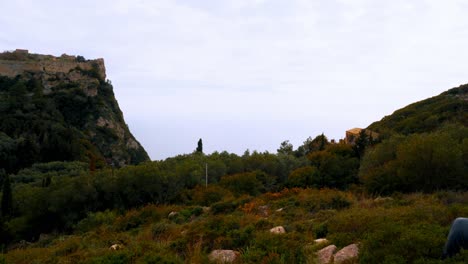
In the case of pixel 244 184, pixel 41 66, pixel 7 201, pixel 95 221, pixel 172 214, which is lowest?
pixel 95 221

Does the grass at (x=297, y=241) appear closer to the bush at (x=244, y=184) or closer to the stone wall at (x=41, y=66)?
the bush at (x=244, y=184)

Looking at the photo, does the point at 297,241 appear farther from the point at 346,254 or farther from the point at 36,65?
the point at 36,65

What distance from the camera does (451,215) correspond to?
7711 millimetres

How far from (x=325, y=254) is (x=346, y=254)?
0.39 meters

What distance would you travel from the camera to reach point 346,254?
6527mm

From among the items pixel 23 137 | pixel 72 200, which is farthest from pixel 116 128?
pixel 72 200

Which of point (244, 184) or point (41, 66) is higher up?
point (41, 66)

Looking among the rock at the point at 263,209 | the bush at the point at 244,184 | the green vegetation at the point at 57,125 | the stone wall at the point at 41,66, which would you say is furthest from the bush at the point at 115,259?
the stone wall at the point at 41,66

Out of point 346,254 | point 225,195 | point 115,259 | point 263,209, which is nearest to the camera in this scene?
point 346,254

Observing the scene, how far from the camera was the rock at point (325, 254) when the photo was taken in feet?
21.2

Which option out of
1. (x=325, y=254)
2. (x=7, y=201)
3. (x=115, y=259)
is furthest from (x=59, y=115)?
(x=325, y=254)

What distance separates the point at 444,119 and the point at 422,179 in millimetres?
25862

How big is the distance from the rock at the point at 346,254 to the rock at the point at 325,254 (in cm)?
13

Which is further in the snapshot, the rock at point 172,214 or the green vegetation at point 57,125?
the green vegetation at point 57,125
